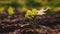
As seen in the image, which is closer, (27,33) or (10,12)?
(27,33)

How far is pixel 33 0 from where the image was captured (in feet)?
25.4

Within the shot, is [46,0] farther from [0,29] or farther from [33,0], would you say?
[0,29]

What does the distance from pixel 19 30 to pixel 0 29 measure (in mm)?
391

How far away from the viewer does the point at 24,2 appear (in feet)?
24.8

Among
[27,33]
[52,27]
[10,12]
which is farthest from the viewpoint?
[10,12]

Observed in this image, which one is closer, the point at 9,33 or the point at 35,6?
the point at 9,33

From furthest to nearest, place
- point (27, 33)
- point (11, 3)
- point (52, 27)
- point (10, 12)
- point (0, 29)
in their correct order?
1. point (11, 3)
2. point (10, 12)
3. point (52, 27)
4. point (0, 29)
5. point (27, 33)

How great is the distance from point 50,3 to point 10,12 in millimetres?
2024

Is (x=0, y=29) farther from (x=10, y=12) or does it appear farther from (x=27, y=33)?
(x=10, y=12)

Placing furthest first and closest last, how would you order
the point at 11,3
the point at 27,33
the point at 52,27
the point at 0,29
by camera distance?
the point at 11,3 < the point at 52,27 < the point at 0,29 < the point at 27,33

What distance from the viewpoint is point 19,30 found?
3865 mm

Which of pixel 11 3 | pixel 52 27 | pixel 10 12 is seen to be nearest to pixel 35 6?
pixel 11 3

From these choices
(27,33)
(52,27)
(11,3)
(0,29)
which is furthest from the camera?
(11,3)

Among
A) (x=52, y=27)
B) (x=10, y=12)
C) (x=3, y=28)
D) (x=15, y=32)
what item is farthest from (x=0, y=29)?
(x=10, y=12)
